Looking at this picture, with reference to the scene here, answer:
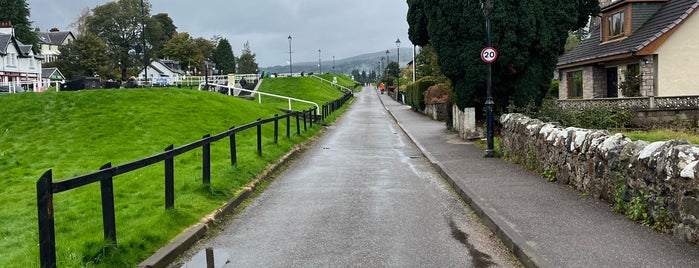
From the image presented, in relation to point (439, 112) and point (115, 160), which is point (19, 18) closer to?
point (439, 112)

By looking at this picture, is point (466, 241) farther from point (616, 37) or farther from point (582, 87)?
point (582, 87)

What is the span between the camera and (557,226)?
23.2 ft

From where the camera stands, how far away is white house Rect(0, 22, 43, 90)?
65100 mm

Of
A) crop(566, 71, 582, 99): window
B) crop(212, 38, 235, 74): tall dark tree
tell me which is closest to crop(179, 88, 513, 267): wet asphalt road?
crop(566, 71, 582, 99): window

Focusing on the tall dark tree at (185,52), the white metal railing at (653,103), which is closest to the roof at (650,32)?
the white metal railing at (653,103)

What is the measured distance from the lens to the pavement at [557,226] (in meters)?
5.64

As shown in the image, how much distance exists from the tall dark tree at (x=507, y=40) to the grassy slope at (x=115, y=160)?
6.09 m

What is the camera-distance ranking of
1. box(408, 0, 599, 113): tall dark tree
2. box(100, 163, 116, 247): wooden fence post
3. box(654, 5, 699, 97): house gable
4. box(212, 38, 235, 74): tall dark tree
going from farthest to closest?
1. box(212, 38, 235, 74): tall dark tree
2. box(654, 5, 699, 97): house gable
3. box(408, 0, 599, 113): tall dark tree
4. box(100, 163, 116, 247): wooden fence post

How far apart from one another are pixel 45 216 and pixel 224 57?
5081 inches

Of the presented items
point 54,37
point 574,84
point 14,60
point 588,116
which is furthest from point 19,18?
point 588,116

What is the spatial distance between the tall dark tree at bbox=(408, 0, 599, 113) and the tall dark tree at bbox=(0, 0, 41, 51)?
81.5m

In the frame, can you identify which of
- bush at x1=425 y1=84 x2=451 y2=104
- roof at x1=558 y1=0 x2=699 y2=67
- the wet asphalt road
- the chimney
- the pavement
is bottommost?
the wet asphalt road

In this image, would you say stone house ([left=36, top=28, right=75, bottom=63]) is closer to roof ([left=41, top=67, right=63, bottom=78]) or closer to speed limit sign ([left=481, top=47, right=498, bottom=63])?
roof ([left=41, top=67, right=63, bottom=78])

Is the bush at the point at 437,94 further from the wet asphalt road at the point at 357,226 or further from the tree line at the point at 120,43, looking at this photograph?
the tree line at the point at 120,43
